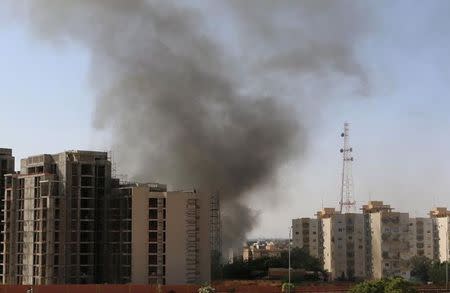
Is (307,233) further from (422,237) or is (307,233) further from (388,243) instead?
(422,237)

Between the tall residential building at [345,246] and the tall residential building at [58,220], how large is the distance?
46.3 meters

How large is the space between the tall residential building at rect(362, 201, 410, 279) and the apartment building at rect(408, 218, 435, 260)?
8.31ft

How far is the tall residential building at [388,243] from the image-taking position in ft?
343

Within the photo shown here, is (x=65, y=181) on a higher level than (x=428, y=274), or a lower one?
higher

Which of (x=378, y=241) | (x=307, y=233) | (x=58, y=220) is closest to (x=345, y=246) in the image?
(x=378, y=241)

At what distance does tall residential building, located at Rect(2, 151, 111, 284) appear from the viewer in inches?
2613

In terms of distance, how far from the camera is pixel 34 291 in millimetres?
57906

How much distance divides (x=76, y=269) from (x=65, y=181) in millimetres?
7212

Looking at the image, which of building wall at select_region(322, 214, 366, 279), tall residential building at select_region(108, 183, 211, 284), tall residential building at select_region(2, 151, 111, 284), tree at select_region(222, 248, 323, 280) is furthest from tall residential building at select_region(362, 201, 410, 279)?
tall residential building at select_region(2, 151, 111, 284)

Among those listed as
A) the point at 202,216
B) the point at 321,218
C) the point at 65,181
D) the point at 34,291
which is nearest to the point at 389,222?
the point at 321,218

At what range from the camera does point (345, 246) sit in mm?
109250

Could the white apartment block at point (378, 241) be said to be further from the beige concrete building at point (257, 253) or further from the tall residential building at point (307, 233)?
the beige concrete building at point (257, 253)

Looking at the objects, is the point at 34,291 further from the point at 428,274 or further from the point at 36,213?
the point at 428,274

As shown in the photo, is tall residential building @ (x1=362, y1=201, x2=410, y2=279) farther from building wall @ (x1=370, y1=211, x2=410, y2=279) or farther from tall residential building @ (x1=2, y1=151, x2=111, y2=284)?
tall residential building @ (x1=2, y1=151, x2=111, y2=284)
